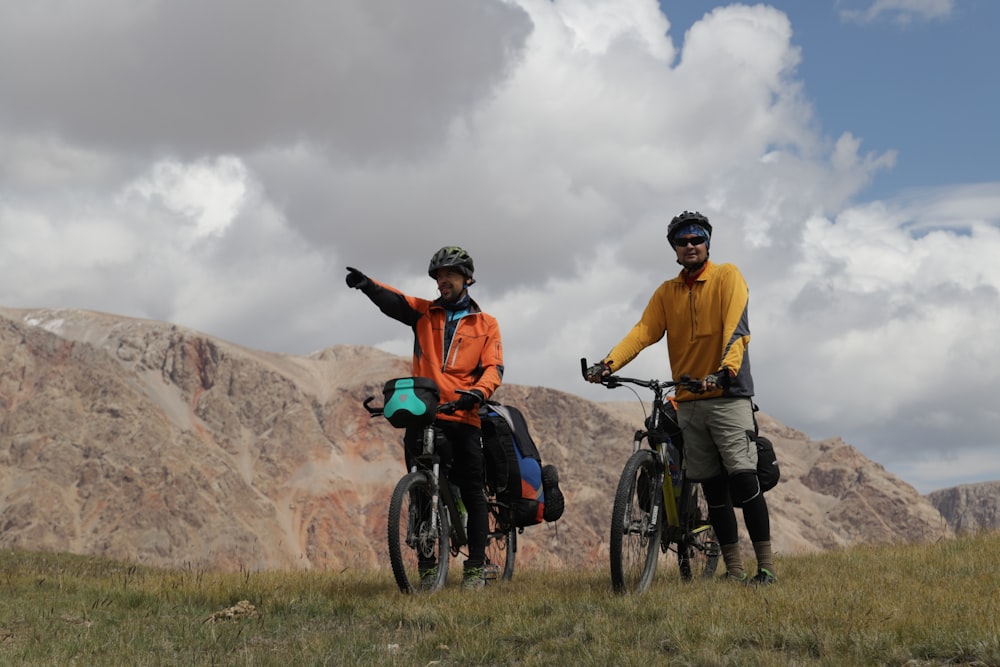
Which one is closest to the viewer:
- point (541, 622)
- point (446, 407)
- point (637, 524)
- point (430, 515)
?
point (541, 622)

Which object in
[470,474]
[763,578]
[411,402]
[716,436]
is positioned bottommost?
[763,578]

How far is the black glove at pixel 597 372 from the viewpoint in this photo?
7.41 m

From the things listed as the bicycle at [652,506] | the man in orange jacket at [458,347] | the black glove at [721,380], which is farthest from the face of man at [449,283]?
the black glove at [721,380]

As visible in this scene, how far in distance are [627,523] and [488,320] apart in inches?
84.4

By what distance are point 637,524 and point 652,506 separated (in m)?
0.26

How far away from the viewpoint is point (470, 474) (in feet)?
26.6

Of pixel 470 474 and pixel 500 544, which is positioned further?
pixel 500 544

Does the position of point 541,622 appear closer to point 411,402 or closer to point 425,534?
point 425,534

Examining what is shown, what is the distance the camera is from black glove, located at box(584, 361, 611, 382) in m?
7.41

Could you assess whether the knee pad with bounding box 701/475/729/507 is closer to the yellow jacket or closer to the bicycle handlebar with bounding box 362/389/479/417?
the yellow jacket

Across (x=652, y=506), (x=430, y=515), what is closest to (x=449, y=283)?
(x=430, y=515)

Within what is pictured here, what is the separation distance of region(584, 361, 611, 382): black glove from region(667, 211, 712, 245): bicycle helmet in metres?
1.15

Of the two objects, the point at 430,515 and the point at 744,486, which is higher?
the point at 744,486

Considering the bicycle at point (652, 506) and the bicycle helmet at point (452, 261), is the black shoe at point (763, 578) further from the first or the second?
the bicycle helmet at point (452, 261)
